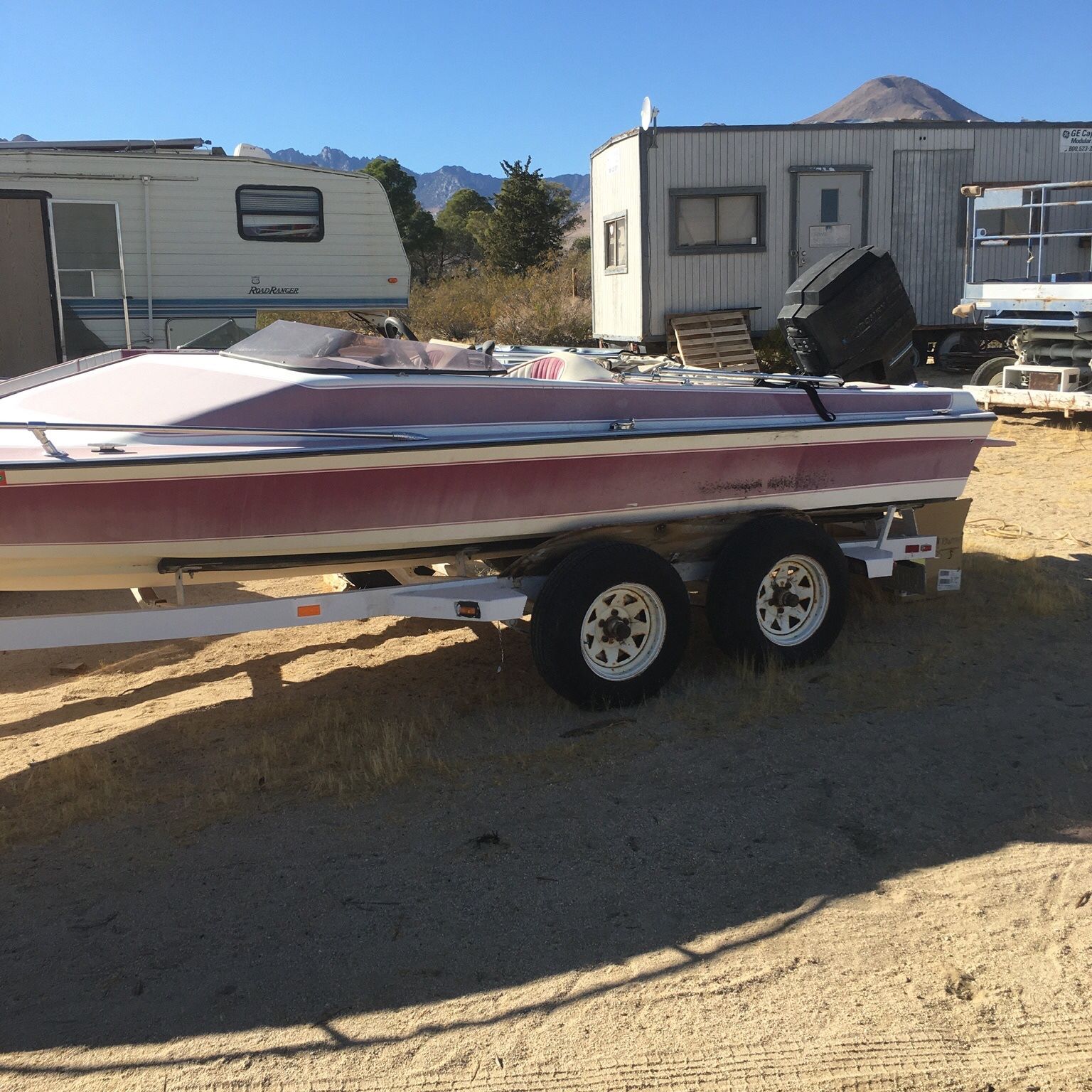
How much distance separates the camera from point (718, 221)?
15336 millimetres

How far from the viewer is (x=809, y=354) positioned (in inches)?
288

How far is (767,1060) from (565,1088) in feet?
1.66

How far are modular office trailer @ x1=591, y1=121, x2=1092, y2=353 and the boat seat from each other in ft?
32.2

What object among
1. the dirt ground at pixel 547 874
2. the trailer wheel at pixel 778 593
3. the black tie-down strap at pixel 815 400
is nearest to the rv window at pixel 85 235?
the dirt ground at pixel 547 874

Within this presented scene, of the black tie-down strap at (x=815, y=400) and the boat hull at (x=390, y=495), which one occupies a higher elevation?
the black tie-down strap at (x=815, y=400)

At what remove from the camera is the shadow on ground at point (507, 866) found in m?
3.15

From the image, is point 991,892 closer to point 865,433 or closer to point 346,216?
point 865,433

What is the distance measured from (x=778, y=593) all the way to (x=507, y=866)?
7.48 feet

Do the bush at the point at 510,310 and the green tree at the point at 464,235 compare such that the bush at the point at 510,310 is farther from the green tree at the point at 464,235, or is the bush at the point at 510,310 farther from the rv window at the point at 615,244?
the green tree at the point at 464,235

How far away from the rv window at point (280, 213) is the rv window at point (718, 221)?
5310mm

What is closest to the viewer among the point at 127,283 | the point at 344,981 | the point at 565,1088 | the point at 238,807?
the point at 565,1088

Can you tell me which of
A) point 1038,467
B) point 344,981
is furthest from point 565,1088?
point 1038,467

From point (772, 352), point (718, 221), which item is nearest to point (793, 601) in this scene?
point (772, 352)

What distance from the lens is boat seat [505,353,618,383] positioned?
5480 millimetres
